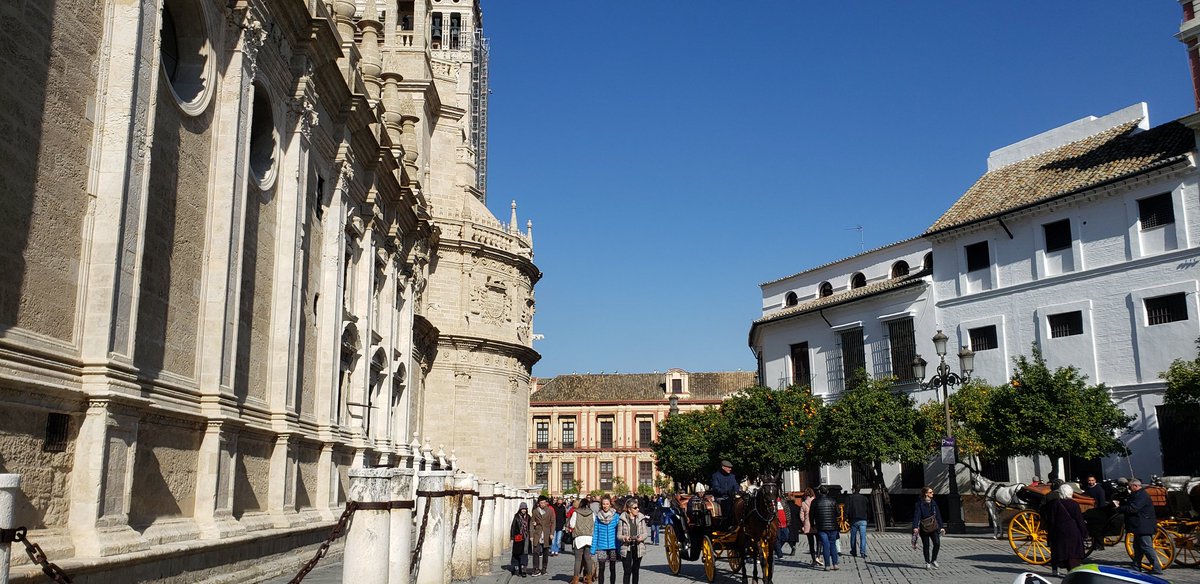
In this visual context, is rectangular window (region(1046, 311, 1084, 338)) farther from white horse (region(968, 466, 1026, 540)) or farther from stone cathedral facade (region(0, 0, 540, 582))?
stone cathedral facade (region(0, 0, 540, 582))

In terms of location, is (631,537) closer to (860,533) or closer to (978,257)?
(860,533)

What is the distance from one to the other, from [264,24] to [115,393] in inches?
278

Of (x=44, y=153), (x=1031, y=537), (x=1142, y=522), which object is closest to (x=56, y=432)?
(x=44, y=153)

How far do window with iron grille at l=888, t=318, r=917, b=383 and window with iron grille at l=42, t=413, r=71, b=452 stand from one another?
27.5 metres

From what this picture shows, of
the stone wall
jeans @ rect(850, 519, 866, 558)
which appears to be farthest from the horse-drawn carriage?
the stone wall

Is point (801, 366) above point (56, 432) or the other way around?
above

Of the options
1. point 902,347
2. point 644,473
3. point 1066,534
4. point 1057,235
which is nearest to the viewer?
point 1066,534

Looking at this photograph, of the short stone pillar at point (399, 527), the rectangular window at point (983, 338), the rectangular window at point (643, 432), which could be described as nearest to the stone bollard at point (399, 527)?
the short stone pillar at point (399, 527)

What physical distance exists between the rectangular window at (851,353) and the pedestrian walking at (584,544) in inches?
846

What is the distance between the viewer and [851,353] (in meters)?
33.8

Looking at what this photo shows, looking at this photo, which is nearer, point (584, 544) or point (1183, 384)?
point (584, 544)

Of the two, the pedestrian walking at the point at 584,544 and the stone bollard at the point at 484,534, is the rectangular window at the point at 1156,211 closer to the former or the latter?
the pedestrian walking at the point at 584,544

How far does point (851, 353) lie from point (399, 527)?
2800cm

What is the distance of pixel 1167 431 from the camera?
76.4 ft
